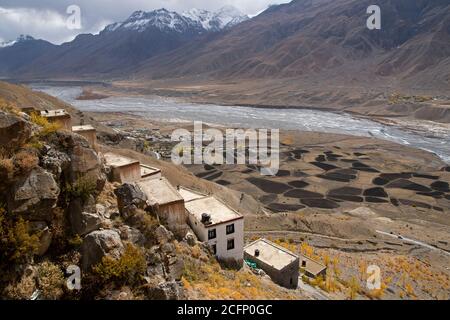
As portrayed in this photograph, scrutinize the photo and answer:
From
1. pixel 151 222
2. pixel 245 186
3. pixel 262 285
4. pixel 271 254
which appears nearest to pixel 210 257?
pixel 262 285

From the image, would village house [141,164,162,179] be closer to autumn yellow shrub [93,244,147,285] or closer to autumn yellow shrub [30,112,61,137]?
autumn yellow shrub [30,112,61,137]

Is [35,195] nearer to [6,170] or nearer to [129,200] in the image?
[6,170]

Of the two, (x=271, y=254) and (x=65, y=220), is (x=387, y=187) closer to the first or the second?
(x=271, y=254)

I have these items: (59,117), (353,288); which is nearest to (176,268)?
(59,117)

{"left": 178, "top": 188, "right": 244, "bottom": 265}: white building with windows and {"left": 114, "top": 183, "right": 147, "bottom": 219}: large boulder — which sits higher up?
{"left": 114, "top": 183, "right": 147, "bottom": 219}: large boulder

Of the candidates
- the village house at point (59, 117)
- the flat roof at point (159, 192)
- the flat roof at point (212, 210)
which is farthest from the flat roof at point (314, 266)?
the village house at point (59, 117)

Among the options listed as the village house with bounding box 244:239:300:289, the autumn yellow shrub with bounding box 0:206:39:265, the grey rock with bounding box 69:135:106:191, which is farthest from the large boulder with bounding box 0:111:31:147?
the village house with bounding box 244:239:300:289
